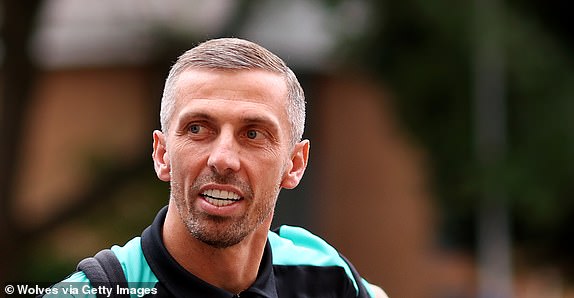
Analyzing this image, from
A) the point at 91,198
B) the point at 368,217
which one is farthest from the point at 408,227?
the point at 91,198

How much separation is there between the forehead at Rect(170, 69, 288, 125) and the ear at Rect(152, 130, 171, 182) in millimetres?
120

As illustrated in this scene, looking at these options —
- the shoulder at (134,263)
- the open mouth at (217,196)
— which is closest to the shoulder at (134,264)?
the shoulder at (134,263)

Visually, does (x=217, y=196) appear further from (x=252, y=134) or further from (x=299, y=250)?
(x=299, y=250)

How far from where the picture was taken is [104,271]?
10.2ft

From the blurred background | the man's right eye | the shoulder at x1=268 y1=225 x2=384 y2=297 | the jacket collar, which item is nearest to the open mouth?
the man's right eye

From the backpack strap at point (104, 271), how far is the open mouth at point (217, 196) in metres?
0.31

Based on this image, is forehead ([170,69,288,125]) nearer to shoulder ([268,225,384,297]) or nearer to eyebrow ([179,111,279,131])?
eyebrow ([179,111,279,131])

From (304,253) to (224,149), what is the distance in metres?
0.74

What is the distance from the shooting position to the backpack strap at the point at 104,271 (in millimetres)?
3057

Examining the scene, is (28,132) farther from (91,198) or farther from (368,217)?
(368,217)

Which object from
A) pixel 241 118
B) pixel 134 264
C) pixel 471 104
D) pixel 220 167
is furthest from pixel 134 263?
pixel 471 104

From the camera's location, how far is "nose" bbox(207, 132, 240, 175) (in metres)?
3.03

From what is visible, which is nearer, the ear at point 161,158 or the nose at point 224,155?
the nose at point 224,155

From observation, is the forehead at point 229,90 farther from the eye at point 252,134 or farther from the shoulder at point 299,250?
the shoulder at point 299,250
